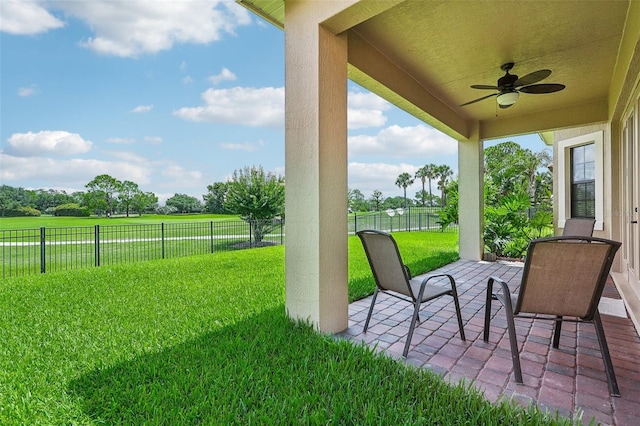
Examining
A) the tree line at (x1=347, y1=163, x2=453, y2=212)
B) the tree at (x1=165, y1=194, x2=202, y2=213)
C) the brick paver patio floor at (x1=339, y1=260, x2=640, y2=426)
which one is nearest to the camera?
the brick paver patio floor at (x1=339, y1=260, x2=640, y2=426)

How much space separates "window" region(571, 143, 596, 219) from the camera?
21.1 feet

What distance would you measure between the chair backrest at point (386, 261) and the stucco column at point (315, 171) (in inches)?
10.0

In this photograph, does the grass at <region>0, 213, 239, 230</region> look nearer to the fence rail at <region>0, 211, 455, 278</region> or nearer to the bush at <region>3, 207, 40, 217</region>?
the bush at <region>3, 207, 40, 217</region>

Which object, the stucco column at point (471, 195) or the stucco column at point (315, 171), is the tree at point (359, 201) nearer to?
the stucco column at point (471, 195)

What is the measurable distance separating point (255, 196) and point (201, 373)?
1046 cm

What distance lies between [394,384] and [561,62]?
4336 mm

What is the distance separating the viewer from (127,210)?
2394cm

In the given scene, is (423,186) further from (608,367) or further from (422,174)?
(608,367)

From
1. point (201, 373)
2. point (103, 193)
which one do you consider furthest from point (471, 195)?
point (103, 193)

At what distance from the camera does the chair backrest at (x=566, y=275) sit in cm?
198

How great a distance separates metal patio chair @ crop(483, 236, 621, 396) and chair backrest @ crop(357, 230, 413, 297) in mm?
752

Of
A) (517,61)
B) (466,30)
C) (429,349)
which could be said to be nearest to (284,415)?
(429,349)

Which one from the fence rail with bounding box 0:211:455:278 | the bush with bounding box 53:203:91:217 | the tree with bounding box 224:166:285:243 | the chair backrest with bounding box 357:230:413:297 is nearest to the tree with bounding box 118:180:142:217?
the bush with bounding box 53:203:91:217

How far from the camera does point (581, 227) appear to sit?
435 cm
